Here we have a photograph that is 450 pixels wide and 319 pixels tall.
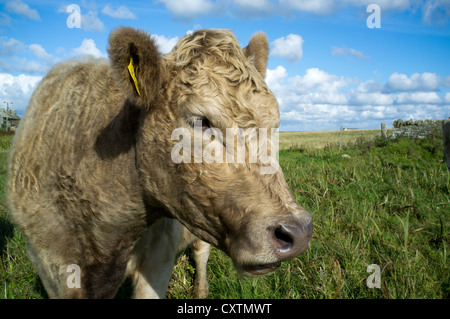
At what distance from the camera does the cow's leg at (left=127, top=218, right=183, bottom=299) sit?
113 inches

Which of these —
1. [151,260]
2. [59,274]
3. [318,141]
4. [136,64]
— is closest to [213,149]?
[136,64]

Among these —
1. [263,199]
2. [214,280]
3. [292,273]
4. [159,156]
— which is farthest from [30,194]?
[292,273]

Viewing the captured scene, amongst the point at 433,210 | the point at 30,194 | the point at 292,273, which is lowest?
the point at 292,273

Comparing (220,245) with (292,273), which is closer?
(220,245)

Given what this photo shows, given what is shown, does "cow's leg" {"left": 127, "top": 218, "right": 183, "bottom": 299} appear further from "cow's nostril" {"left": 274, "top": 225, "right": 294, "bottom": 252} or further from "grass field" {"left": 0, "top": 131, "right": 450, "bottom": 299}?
"cow's nostril" {"left": 274, "top": 225, "right": 294, "bottom": 252}

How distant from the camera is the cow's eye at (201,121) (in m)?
1.99

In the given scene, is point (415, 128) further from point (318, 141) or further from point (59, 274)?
point (59, 274)

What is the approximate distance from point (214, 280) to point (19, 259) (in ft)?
7.45

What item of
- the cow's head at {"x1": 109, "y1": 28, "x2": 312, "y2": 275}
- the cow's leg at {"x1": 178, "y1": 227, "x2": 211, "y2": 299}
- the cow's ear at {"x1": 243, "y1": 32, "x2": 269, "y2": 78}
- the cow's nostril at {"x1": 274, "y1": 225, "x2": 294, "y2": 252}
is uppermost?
the cow's ear at {"x1": 243, "y1": 32, "x2": 269, "y2": 78}

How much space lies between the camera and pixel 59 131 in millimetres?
2600

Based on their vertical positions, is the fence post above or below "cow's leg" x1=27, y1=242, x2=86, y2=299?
above

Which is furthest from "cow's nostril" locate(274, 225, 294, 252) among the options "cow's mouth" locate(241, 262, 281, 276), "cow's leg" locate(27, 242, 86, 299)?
"cow's leg" locate(27, 242, 86, 299)

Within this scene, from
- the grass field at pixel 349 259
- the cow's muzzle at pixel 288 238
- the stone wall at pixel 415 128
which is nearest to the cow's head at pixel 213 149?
the cow's muzzle at pixel 288 238
